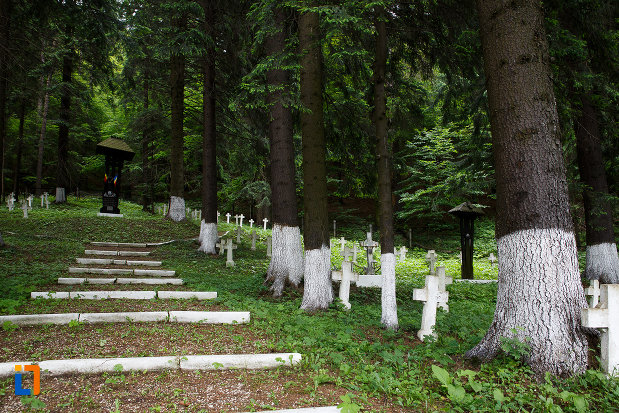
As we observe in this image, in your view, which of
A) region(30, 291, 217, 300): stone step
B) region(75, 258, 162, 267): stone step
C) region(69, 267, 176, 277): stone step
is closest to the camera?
region(30, 291, 217, 300): stone step

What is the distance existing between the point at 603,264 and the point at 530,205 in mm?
8097

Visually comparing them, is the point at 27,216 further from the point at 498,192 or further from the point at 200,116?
the point at 498,192

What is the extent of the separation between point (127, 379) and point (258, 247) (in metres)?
10.8

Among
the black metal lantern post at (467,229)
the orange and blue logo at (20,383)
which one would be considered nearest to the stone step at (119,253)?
the orange and blue logo at (20,383)

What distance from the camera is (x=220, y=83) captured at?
40.1 feet

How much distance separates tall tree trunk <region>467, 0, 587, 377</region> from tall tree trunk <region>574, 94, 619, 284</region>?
700 centimetres

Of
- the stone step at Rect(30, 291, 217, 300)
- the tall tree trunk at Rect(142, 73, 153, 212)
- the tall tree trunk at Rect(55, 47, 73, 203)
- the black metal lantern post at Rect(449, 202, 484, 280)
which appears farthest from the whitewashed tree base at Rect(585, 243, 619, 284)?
the tall tree trunk at Rect(55, 47, 73, 203)

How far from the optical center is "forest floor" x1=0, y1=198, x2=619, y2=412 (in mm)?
2857

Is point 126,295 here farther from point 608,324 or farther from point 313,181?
point 608,324

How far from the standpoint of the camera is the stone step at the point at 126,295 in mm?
5555

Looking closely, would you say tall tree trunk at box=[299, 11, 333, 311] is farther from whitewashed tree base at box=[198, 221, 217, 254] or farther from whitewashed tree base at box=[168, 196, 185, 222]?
whitewashed tree base at box=[168, 196, 185, 222]

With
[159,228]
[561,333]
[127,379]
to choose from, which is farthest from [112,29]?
[561,333]

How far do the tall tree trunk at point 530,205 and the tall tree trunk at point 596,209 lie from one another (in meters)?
7.00

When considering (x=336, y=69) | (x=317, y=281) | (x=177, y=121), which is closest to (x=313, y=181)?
(x=317, y=281)
